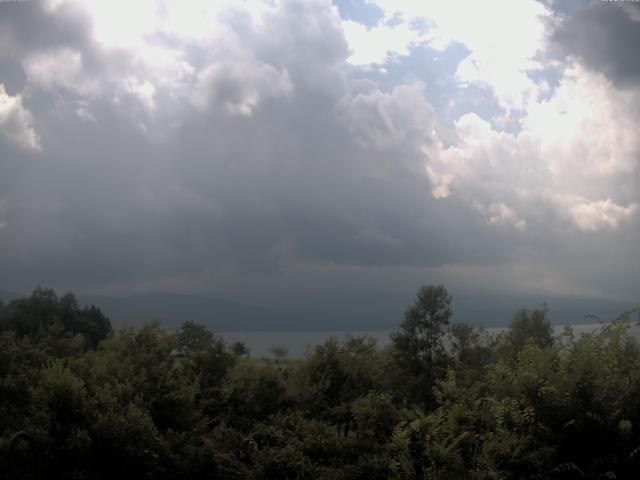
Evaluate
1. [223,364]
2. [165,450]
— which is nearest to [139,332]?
[223,364]

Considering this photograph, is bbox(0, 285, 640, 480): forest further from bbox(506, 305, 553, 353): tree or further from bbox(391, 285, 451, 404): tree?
bbox(506, 305, 553, 353): tree

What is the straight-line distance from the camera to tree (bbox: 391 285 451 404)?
3541 centimetres

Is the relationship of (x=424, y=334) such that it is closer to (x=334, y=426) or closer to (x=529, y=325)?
(x=529, y=325)

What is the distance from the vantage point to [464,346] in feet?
117

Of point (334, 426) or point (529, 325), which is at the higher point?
point (529, 325)

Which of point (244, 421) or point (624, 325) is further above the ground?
point (624, 325)

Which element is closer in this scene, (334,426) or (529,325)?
(334,426)

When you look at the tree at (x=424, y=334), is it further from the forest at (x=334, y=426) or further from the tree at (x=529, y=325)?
the forest at (x=334, y=426)

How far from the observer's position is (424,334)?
1465 inches

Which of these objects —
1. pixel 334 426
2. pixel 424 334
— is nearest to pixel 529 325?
pixel 424 334

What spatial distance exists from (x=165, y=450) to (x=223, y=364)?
18.8 feet

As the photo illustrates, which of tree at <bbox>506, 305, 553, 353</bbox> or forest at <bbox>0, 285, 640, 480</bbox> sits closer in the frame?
forest at <bbox>0, 285, 640, 480</bbox>

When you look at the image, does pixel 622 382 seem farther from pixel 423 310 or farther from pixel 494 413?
pixel 423 310

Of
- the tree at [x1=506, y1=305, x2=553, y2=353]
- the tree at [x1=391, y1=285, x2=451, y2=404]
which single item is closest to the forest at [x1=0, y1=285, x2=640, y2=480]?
the tree at [x1=391, y1=285, x2=451, y2=404]
